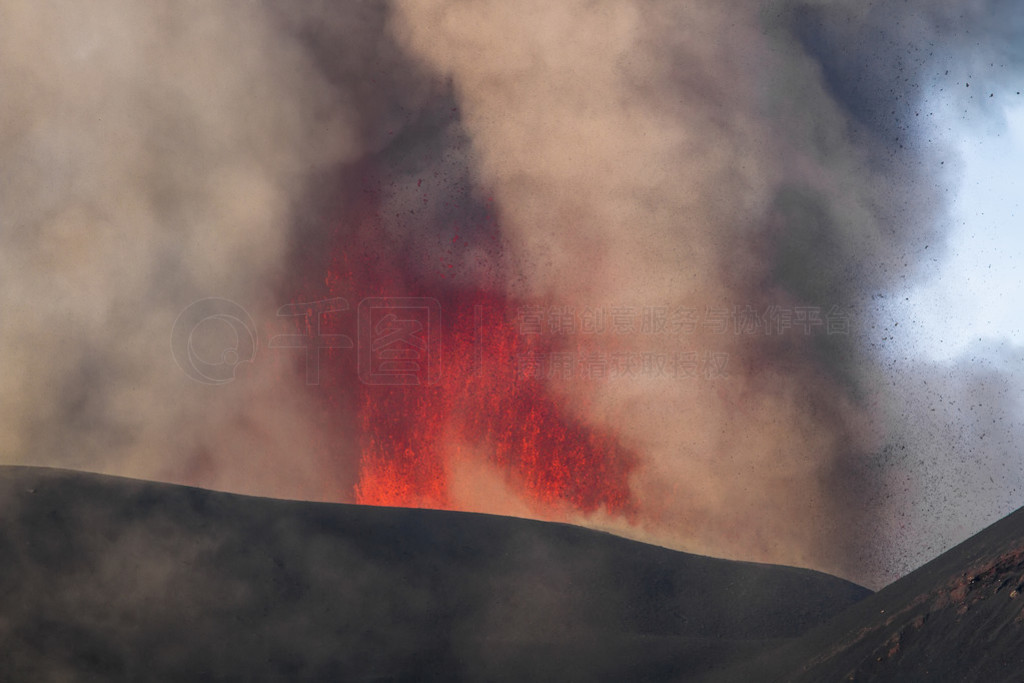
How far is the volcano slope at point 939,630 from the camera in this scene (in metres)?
3.82

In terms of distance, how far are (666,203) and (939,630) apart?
667cm

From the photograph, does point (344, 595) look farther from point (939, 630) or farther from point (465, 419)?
point (939, 630)

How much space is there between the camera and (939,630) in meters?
4.36

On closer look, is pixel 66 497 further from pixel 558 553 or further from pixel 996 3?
pixel 996 3

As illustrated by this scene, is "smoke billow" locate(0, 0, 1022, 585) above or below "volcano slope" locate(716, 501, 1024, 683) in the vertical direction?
above

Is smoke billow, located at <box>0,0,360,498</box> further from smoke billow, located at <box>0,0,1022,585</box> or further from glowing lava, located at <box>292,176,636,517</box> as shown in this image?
glowing lava, located at <box>292,176,636,517</box>

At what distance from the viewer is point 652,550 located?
867cm

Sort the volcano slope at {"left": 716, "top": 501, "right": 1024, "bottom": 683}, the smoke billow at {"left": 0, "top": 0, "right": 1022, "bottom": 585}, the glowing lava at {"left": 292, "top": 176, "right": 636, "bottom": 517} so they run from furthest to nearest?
the glowing lava at {"left": 292, "top": 176, "right": 636, "bottom": 517}
the smoke billow at {"left": 0, "top": 0, "right": 1022, "bottom": 585}
the volcano slope at {"left": 716, "top": 501, "right": 1024, "bottom": 683}

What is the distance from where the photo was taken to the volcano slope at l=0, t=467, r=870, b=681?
674 centimetres

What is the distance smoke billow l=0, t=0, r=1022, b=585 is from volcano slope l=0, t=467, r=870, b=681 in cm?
192

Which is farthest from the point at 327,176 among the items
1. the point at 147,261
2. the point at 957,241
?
the point at 957,241

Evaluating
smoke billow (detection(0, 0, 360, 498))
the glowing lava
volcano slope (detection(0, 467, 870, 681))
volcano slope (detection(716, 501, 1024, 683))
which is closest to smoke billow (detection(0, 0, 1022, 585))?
smoke billow (detection(0, 0, 360, 498))

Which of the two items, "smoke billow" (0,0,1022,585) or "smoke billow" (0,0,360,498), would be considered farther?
"smoke billow" (0,0,1022,585)

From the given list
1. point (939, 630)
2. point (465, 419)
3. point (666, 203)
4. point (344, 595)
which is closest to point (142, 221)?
point (465, 419)
